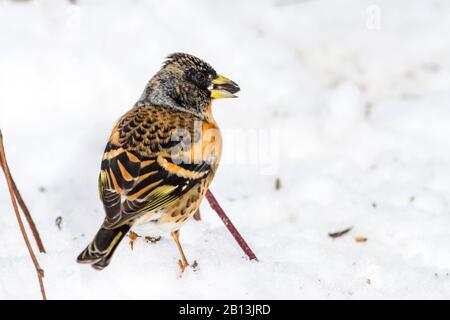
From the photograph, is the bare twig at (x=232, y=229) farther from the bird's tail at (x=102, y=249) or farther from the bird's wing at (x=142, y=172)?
the bird's tail at (x=102, y=249)

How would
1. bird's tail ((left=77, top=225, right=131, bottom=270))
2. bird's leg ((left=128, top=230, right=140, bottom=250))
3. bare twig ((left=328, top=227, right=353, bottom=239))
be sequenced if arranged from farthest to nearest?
bare twig ((left=328, top=227, right=353, bottom=239)) → bird's leg ((left=128, top=230, right=140, bottom=250)) → bird's tail ((left=77, top=225, right=131, bottom=270))

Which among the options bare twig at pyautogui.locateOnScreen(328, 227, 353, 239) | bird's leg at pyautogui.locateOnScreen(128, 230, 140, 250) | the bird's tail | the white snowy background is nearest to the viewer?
the bird's tail

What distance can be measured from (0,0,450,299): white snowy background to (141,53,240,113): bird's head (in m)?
0.74

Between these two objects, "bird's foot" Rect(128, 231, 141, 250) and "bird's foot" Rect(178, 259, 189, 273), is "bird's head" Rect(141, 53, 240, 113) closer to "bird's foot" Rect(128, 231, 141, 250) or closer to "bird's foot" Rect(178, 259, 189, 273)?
"bird's foot" Rect(128, 231, 141, 250)

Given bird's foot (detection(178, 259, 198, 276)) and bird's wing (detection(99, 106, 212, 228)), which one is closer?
bird's wing (detection(99, 106, 212, 228))

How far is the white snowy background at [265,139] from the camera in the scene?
134 inches

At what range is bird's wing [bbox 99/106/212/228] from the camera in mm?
3076

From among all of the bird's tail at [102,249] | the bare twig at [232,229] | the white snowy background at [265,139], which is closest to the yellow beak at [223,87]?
the bare twig at [232,229]

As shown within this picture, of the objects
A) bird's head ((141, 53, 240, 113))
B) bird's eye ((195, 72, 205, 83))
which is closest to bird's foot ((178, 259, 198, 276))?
bird's head ((141, 53, 240, 113))

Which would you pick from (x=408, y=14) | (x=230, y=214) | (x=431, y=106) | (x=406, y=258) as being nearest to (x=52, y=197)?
(x=230, y=214)

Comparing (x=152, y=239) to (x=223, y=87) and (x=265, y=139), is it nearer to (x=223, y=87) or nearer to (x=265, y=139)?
(x=223, y=87)

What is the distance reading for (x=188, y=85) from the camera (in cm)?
382

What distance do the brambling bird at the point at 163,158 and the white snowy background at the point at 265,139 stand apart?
1.14ft


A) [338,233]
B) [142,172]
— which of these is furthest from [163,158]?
[338,233]
